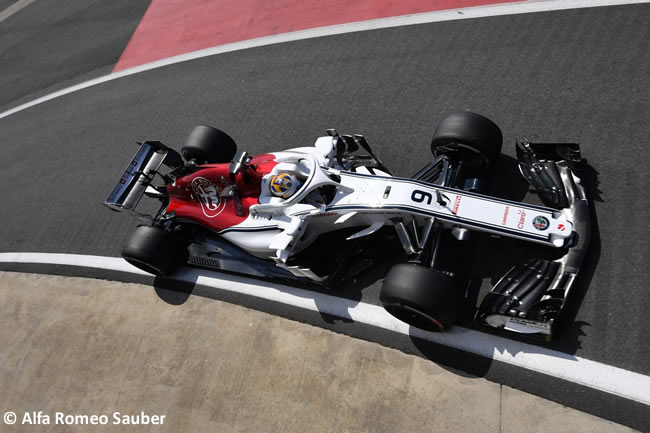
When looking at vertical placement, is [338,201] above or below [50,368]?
above

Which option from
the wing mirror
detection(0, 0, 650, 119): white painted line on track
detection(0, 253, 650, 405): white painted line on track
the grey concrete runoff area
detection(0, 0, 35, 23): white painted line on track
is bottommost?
the grey concrete runoff area

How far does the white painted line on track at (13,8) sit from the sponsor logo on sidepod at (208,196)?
15233 mm

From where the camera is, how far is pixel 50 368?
7539 millimetres

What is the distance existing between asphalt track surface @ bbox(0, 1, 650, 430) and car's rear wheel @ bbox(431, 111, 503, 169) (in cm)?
61

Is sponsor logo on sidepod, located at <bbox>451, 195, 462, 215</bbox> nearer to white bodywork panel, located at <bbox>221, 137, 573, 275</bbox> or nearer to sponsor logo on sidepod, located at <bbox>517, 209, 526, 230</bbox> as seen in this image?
white bodywork panel, located at <bbox>221, 137, 573, 275</bbox>

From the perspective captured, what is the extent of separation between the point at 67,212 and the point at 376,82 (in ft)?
20.8

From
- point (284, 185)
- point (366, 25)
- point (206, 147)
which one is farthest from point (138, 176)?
point (366, 25)

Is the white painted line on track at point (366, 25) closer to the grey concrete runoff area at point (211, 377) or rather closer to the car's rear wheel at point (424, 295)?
the car's rear wheel at point (424, 295)

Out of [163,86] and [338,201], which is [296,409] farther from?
[163,86]

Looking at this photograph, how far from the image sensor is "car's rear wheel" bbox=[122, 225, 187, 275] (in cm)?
714

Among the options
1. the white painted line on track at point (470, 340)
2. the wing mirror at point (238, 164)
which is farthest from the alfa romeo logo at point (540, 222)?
the wing mirror at point (238, 164)

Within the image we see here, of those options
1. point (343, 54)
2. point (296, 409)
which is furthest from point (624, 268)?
point (343, 54)

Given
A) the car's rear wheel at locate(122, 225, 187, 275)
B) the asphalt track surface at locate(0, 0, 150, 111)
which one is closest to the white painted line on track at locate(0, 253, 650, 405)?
the car's rear wheel at locate(122, 225, 187, 275)

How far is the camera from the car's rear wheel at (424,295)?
17.1ft
